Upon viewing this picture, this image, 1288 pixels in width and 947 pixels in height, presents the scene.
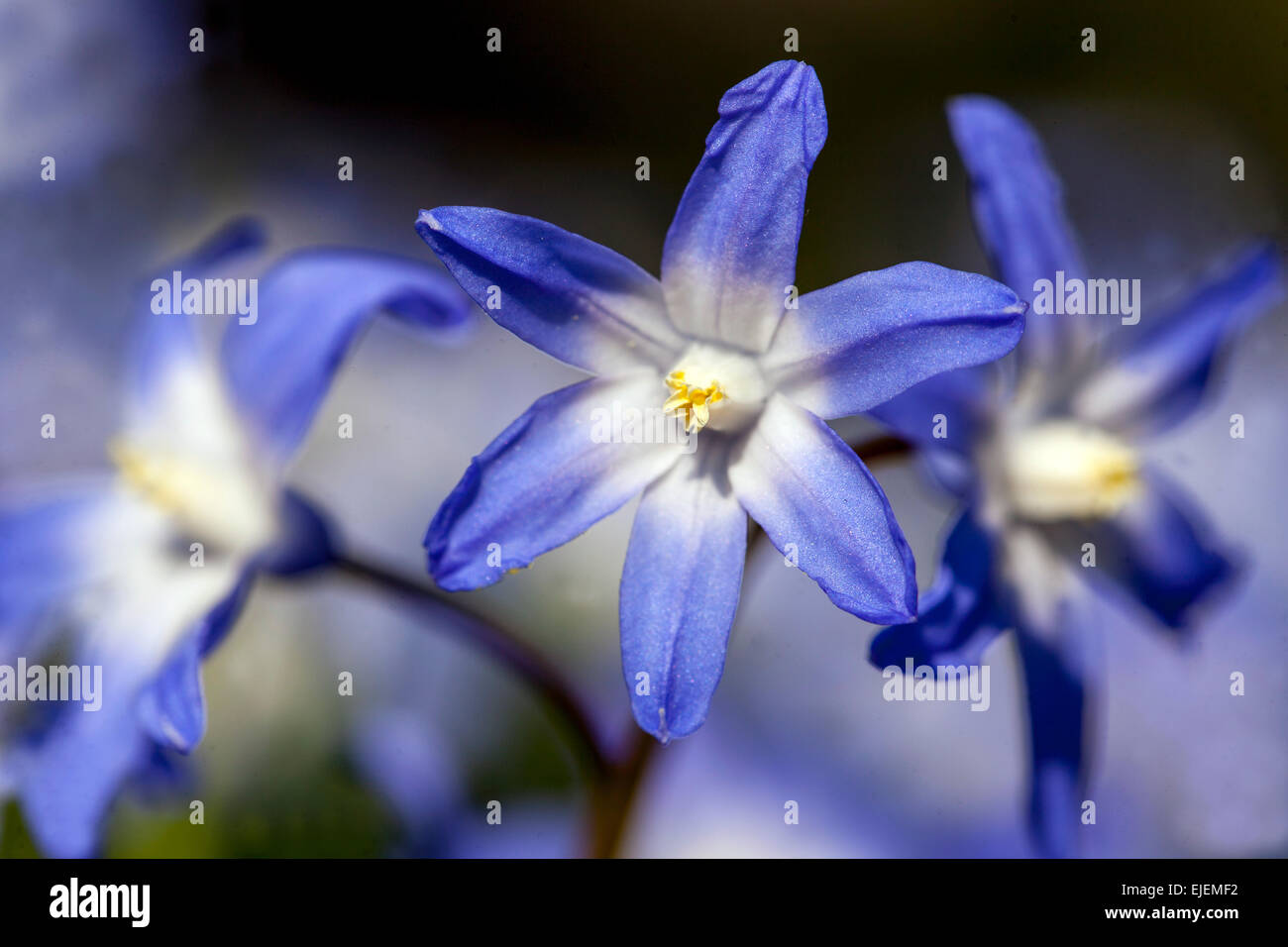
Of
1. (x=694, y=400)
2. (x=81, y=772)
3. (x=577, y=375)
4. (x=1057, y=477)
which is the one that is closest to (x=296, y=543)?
(x=81, y=772)

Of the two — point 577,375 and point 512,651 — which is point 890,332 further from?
point 577,375

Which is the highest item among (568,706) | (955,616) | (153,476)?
(153,476)

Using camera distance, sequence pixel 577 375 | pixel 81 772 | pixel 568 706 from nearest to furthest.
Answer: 1. pixel 81 772
2. pixel 568 706
3. pixel 577 375

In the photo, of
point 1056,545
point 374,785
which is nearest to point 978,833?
point 1056,545

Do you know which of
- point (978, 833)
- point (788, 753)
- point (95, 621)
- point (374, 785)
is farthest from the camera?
point (788, 753)

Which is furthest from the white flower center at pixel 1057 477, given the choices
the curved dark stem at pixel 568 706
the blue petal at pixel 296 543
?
the blue petal at pixel 296 543
